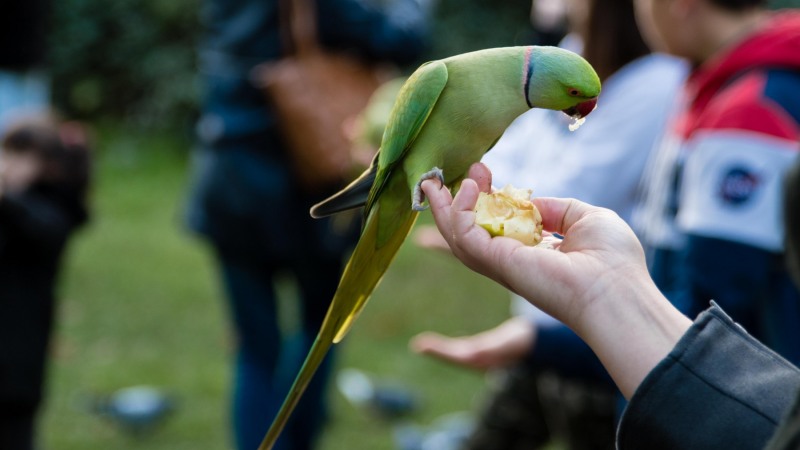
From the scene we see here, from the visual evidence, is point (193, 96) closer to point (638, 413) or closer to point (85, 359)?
point (85, 359)

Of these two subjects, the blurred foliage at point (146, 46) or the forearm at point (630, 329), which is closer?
the forearm at point (630, 329)

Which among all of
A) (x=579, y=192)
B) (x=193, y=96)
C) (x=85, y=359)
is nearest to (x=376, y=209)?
(x=579, y=192)

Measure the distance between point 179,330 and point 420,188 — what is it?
392cm

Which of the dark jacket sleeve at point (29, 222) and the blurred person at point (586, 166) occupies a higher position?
the blurred person at point (586, 166)

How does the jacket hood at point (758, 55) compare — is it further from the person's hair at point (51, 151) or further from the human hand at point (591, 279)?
the person's hair at point (51, 151)

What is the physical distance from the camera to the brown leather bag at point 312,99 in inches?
128

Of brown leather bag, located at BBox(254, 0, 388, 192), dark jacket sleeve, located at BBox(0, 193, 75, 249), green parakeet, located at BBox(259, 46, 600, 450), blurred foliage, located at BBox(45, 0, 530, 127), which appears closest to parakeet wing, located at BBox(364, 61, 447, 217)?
green parakeet, located at BBox(259, 46, 600, 450)

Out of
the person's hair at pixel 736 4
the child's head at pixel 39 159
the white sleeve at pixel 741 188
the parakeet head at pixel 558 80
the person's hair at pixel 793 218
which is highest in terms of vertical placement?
the person's hair at pixel 793 218

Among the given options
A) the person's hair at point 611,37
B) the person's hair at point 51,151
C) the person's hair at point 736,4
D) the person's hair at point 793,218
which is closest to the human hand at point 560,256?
the person's hair at point 793,218

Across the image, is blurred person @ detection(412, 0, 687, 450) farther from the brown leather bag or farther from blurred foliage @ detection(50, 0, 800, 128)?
blurred foliage @ detection(50, 0, 800, 128)

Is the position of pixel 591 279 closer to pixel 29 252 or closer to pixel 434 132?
pixel 434 132

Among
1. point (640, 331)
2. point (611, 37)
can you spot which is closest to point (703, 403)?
A: point (640, 331)

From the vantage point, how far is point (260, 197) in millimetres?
3320

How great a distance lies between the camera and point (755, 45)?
2.16m
